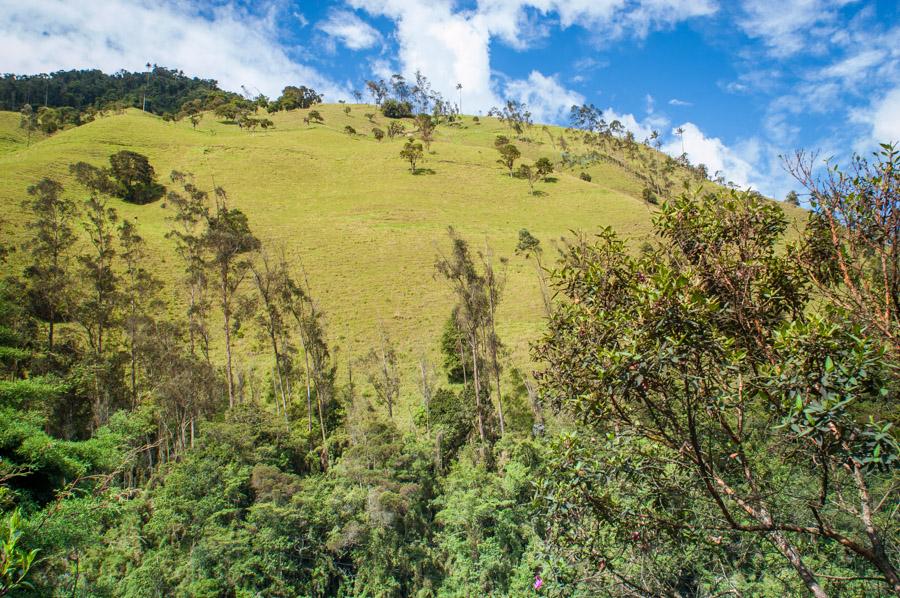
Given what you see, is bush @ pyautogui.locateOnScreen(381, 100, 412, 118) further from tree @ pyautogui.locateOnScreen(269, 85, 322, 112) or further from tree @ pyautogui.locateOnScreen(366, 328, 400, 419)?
tree @ pyautogui.locateOnScreen(366, 328, 400, 419)

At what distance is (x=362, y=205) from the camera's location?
70.4 metres

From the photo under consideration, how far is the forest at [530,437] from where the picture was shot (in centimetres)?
485

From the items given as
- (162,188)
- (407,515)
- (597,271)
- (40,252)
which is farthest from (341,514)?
(162,188)

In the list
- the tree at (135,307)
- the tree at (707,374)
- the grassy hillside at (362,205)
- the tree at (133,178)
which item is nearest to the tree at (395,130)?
the grassy hillside at (362,205)

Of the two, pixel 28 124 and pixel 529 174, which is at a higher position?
Result: pixel 28 124

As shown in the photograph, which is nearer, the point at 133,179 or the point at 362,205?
the point at 133,179

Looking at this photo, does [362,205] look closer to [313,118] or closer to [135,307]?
[135,307]

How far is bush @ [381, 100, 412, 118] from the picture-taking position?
5404 inches

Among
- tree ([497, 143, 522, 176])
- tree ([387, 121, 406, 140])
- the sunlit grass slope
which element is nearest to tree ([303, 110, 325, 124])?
the sunlit grass slope

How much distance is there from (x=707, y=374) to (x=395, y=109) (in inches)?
5732

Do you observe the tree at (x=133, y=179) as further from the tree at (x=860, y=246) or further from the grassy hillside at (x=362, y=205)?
the tree at (x=860, y=246)

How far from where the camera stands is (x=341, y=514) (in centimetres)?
1631

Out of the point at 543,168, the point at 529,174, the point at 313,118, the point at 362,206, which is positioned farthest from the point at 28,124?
the point at 543,168

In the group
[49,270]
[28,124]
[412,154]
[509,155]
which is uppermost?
[28,124]
